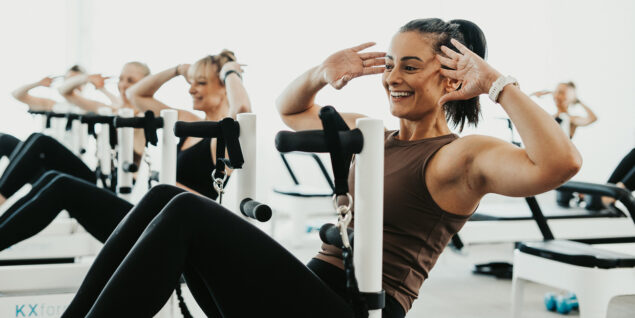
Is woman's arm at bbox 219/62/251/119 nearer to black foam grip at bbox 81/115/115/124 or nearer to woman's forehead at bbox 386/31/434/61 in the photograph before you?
black foam grip at bbox 81/115/115/124

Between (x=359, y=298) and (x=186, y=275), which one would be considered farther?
(x=186, y=275)

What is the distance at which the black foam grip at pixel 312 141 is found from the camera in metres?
0.93

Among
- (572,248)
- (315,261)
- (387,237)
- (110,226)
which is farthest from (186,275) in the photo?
(572,248)

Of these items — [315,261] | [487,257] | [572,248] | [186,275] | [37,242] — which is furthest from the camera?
[487,257]

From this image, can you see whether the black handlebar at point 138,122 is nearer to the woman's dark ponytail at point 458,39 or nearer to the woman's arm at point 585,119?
the woman's dark ponytail at point 458,39

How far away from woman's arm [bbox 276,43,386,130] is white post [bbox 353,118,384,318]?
1.76 feet

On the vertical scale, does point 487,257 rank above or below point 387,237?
below

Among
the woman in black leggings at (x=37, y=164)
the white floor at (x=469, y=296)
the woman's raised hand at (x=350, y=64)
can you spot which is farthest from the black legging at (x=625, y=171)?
the woman in black leggings at (x=37, y=164)

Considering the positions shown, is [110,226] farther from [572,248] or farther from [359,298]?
[572,248]

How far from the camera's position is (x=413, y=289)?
129 cm

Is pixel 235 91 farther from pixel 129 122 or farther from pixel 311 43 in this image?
pixel 311 43

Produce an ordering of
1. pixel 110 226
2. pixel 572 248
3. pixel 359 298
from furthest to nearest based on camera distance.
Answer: pixel 572 248
pixel 110 226
pixel 359 298

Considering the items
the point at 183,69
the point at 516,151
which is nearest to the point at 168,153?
the point at 516,151

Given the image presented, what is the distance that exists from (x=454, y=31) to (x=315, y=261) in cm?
61
